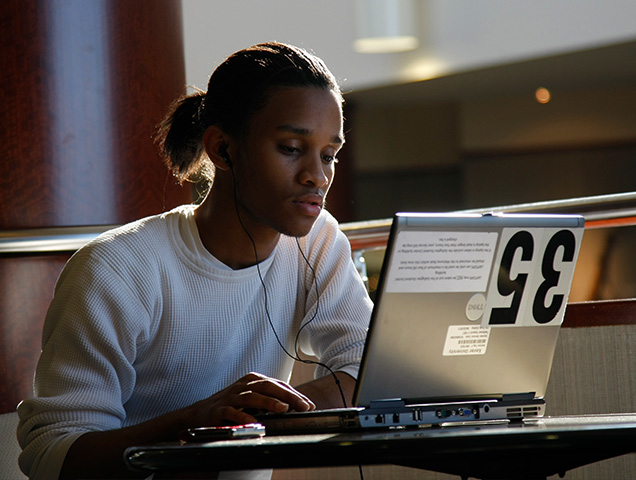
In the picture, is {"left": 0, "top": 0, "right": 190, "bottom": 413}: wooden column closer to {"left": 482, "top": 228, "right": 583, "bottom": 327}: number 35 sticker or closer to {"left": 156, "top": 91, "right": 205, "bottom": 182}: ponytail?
{"left": 156, "top": 91, "right": 205, "bottom": 182}: ponytail

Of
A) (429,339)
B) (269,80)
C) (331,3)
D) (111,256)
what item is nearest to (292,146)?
(269,80)

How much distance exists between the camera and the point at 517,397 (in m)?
1.23

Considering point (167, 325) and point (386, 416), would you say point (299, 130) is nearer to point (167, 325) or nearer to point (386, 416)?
point (167, 325)

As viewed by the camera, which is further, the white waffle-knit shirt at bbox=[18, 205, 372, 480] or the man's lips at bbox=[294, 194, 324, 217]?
the man's lips at bbox=[294, 194, 324, 217]

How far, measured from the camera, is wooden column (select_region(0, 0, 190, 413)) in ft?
5.94

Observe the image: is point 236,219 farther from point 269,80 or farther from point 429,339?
point 429,339

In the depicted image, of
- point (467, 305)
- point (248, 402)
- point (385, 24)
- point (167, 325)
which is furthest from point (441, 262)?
point (385, 24)

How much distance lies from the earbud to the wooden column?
0.40m

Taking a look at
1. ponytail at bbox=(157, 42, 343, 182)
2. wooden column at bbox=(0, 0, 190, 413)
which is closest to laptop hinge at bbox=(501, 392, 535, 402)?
ponytail at bbox=(157, 42, 343, 182)

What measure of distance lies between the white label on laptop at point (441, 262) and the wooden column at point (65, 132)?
98 centimetres

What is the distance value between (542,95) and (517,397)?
24.6 feet

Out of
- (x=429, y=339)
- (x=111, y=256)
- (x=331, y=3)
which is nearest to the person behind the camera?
(x=429, y=339)

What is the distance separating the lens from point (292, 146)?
4.90 feet

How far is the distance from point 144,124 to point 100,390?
0.80 m
